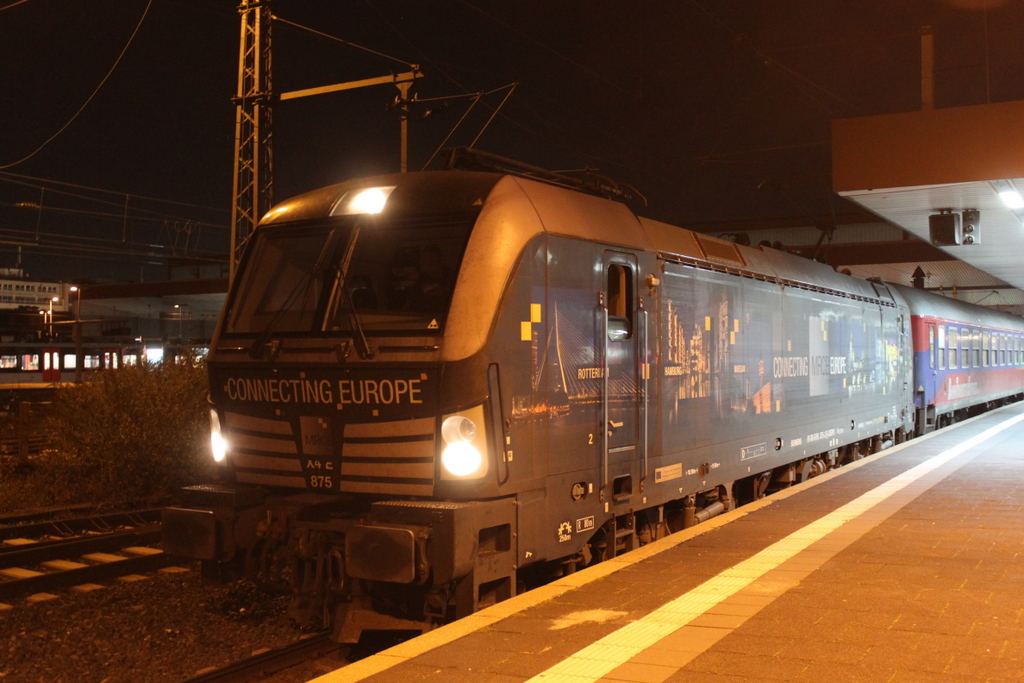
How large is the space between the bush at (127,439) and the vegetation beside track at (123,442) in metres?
0.01

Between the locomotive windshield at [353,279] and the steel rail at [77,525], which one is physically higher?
the locomotive windshield at [353,279]

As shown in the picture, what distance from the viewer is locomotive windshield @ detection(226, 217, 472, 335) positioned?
6359 mm

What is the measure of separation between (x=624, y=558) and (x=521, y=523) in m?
1.49

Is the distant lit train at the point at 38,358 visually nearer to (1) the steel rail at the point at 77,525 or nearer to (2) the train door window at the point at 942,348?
(1) the steel rail at the point at 77,525

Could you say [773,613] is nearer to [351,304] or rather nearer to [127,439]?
[351,304]

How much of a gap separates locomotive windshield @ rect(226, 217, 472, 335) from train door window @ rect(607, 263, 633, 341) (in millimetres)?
1799

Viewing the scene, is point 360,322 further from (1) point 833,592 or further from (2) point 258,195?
(2) point 258,195

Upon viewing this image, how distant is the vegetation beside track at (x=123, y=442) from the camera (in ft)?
46.7

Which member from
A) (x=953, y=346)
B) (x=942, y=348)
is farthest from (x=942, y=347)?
(x=953, y=346)

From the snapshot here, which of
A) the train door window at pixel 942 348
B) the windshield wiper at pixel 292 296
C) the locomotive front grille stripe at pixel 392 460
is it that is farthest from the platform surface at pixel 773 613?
the train door window at pixel 942 348

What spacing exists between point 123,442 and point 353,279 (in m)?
9.18

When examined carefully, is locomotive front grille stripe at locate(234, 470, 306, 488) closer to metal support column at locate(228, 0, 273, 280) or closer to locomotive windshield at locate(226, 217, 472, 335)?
locomotive windshield at locate(226, 217, 472, 335)

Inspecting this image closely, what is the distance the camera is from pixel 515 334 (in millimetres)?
6355

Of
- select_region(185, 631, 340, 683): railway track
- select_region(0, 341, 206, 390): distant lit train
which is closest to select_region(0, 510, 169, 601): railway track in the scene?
select_region(185, 631, 340, 683): railway track
